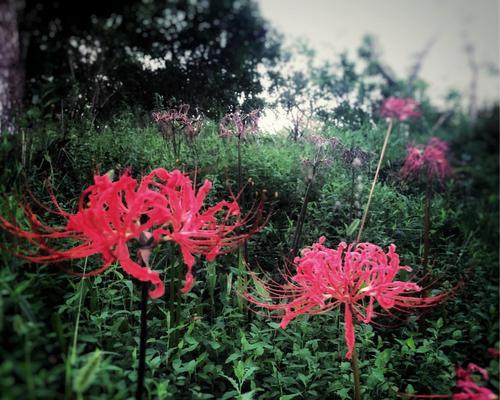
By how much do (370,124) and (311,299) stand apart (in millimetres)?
947

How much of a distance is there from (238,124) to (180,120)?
0.63 feet

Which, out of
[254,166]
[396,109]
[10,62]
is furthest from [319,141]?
[10,62]

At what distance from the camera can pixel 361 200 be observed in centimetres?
156

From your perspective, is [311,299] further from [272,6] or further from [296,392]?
[272,6]

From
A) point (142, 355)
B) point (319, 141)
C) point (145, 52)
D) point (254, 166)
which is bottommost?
point (142, 355)

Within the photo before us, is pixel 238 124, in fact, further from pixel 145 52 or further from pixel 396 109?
pixel 396 109

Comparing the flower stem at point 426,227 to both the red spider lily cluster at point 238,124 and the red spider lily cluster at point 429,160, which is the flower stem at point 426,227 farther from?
the red spider lily cluster at point 238,124

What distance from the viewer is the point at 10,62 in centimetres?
146

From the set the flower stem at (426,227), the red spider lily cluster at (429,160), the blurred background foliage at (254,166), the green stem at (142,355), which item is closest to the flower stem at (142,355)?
the green stem at (142,355)

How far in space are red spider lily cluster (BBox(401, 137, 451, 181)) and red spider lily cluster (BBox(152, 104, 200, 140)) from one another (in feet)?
2.71

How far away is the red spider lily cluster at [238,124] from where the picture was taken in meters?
1.40

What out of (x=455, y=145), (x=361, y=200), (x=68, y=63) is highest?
(x=68, y=63)

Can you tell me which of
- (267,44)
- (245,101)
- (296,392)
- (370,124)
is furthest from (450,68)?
(296,392)

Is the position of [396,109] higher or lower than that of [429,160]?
higher
